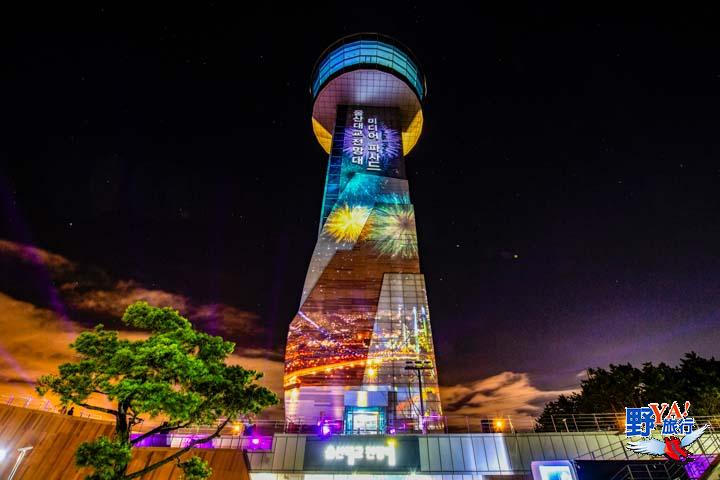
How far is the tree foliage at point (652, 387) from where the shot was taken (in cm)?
Result: 2562

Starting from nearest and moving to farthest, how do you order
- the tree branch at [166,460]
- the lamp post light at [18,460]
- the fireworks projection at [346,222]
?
the tree branch at [166,460] < the lamp post light at [18,460] < the fireworks projection at [346,222]

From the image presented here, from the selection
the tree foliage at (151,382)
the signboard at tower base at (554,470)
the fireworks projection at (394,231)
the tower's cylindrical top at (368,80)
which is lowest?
the signboard at tower base at (554,470)

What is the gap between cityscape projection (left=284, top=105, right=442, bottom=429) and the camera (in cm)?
3117

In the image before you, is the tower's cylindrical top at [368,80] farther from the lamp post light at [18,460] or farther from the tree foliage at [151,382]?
the lamp post light at [18,460]

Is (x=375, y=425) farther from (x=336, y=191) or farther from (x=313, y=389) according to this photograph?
(x=336, y=191)

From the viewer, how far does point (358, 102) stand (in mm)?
49062

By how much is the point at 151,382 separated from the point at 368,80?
47.0 meters

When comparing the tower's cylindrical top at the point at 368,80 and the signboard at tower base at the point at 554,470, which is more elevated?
the tower's cylindrical top at the point at 368,80

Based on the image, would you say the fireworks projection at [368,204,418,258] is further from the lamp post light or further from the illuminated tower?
the lamp post light

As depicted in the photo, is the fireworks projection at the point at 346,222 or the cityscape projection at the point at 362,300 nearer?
the cityscape projection at the point at 362,300

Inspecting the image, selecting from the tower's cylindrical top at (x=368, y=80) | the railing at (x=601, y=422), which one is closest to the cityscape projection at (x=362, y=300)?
the tower's cylindrical top at (x=368, y=80)

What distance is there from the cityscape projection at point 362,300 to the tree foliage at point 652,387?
11779 millimetres

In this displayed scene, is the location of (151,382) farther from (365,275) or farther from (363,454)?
(365,275)

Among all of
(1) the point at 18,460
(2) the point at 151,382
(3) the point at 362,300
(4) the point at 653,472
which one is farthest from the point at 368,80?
(1) the point at 18,460
